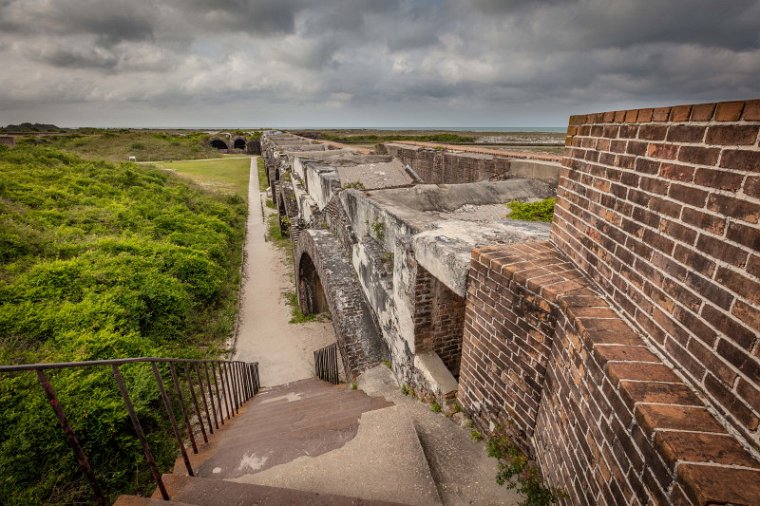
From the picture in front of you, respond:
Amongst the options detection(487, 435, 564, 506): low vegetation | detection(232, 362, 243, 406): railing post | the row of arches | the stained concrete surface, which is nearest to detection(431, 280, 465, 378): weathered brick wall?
the stained concrete surface

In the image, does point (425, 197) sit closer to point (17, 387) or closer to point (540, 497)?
point (540, 497)

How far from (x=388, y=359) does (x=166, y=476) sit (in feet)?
10.9

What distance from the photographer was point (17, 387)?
191 inches

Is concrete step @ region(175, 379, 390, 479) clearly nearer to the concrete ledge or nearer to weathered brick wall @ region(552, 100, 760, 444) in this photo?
the concrete ledge

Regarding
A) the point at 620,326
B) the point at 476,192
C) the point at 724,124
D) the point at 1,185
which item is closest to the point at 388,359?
the point at 476,192

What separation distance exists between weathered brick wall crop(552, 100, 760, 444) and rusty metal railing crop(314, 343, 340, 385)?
5.78m

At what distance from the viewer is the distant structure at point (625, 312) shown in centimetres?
133

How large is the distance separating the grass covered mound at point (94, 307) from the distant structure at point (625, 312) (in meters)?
4.60

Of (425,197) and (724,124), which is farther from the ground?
(724,124)

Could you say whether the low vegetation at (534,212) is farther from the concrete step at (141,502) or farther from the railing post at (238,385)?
the railing post at (238,385)

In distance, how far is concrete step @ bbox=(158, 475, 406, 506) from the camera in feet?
8.41

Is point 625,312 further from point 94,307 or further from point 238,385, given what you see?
point 94,307

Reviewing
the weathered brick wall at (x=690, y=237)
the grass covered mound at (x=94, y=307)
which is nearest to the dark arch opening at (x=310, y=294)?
the grass covered mound at (x=94, y=307)

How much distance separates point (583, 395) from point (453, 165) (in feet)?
34.6
